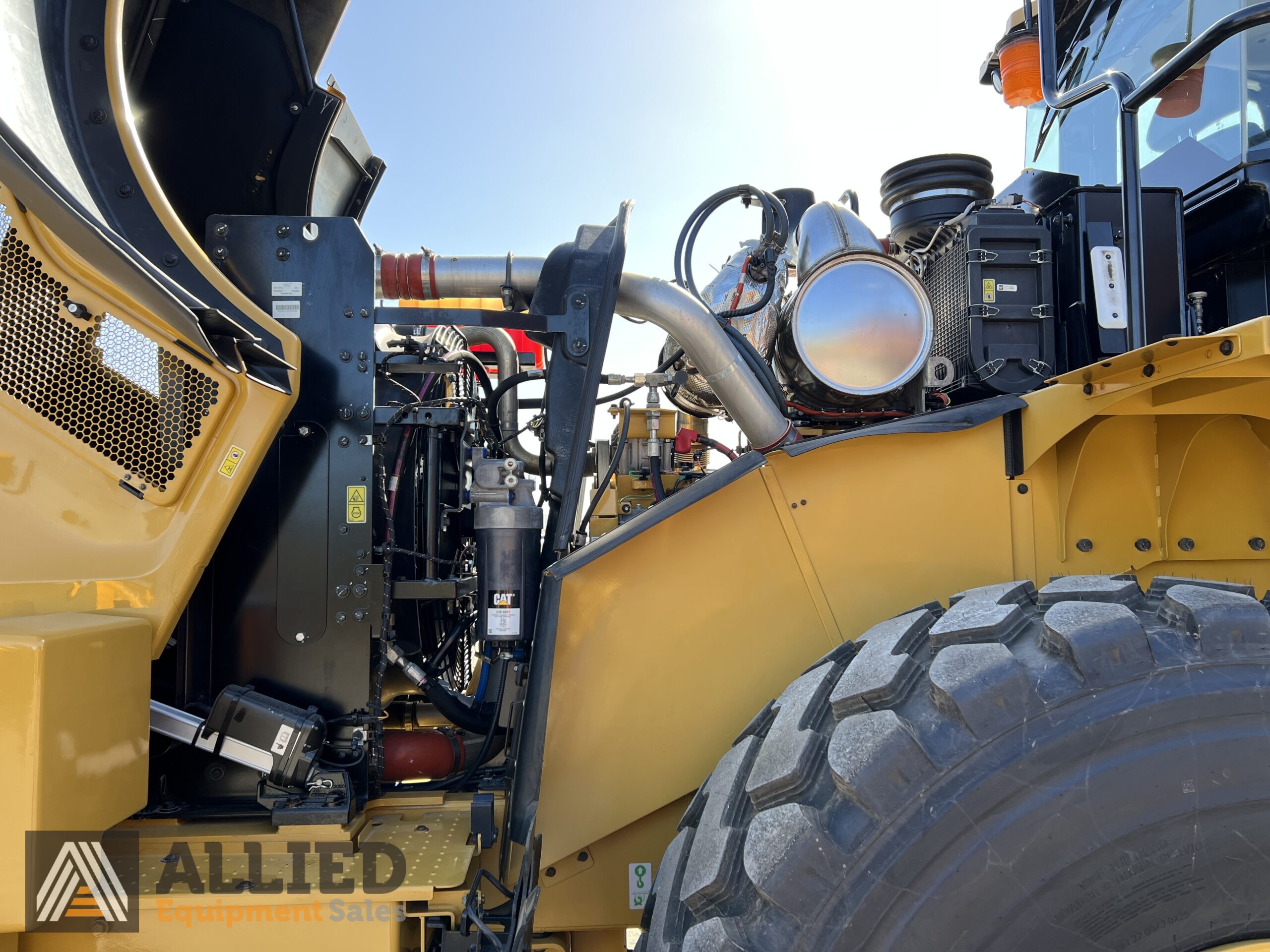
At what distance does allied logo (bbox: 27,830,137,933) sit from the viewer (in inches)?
55.8

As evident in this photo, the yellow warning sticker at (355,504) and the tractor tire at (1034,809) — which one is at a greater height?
the yellow warning sticker at (355,504)

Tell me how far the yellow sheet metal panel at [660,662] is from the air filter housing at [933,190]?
1.23 metres

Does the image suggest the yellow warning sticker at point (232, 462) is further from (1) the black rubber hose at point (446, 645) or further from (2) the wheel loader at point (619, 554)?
(1) the black rubber hose at point (446, 645)

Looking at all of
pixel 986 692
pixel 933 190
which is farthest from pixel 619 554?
pixel 933 190

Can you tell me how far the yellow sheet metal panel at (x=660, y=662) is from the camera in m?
1.96

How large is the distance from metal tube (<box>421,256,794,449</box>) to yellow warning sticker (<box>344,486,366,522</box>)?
71 cm

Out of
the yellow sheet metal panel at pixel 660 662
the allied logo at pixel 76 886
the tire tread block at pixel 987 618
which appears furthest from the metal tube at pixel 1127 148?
the allied logo at pixel 76 886

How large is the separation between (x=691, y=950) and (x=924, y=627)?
0.73m

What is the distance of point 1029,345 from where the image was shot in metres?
2.20

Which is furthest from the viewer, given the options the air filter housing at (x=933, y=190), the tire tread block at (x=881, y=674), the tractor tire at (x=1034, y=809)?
the air filter housing at (x=933, y=190)

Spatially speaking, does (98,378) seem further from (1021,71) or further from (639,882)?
(1021,71)

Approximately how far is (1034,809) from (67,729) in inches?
65.9

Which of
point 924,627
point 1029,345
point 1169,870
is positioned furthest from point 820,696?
point 1029,345

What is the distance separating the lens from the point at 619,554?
1971 mm
